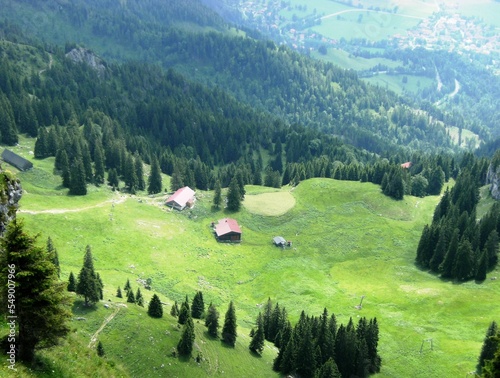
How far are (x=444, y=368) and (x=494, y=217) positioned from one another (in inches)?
2439

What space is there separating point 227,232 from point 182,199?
70.5ft

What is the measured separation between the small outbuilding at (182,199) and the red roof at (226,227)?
14260 mm

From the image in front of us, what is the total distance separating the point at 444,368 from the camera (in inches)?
3278

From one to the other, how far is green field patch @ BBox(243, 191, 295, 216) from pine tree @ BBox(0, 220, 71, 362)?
114m

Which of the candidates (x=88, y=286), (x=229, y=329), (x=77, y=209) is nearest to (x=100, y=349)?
(x=88, y=286)

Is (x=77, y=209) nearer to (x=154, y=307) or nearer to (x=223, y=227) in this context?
(x=223, y=227)

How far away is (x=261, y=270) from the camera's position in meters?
125

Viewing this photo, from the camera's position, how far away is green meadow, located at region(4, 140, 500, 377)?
7250 centimetres

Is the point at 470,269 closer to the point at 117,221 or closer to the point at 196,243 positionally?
the point at 196,243

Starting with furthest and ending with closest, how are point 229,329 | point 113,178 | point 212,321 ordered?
point 113,178 → point 229,329 → point 212,321

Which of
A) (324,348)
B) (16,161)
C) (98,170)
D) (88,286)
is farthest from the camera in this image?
(98,170)

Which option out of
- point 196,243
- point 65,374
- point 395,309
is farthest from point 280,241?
point 65,374

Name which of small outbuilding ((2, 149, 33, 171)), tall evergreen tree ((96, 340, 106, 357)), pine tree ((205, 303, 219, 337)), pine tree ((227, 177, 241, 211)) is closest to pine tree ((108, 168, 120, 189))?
small outbuilding ((2, 149, 33, 171))

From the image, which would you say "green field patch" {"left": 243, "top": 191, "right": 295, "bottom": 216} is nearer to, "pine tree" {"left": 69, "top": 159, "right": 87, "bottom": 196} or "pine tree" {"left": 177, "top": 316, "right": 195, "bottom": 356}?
"pine tree" {"left": 69, "top": 159, "right": 87, "bottom": 196}
